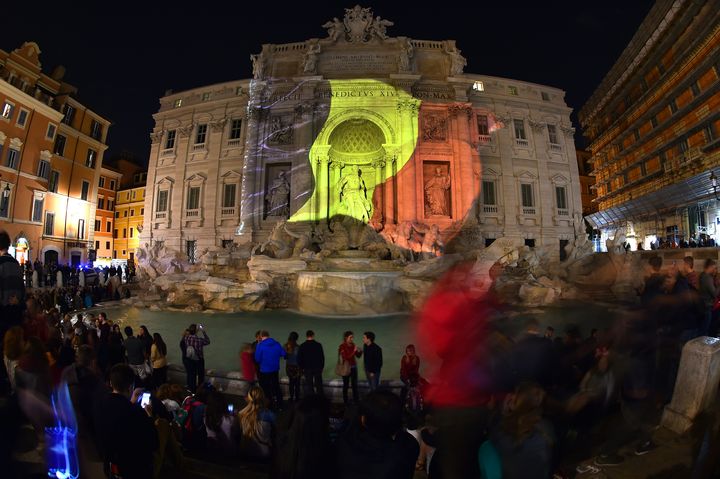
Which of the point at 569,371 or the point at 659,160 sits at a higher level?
the point at 659,160

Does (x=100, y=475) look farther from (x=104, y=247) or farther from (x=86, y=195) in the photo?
(x=104, y=247)

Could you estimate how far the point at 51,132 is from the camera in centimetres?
2139

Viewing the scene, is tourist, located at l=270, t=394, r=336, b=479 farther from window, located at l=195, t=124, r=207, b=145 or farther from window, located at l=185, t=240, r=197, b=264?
window, located at l=195, t=124, r=207, b=145

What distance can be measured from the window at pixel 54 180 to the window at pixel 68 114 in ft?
12.9

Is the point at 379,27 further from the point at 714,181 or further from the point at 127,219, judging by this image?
the point at 127,219

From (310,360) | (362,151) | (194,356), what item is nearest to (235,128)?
(362,151)

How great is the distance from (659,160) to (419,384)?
30052 millimetres

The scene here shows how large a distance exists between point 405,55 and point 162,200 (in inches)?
720

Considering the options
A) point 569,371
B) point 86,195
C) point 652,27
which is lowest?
point 569,371

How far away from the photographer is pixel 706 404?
3256 millimetres

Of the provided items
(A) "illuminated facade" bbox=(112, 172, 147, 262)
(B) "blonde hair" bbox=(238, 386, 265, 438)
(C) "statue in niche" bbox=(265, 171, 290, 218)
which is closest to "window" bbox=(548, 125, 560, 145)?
(C) "statue in niche" bbox=(265, 171, 290, 218)

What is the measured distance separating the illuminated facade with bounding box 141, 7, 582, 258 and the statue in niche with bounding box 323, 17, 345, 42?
0.07m

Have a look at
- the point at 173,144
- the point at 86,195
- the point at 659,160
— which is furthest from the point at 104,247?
the point at 659,160

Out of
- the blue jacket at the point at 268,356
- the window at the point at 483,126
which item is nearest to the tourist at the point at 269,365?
the blue jacket at the point at 268,356
